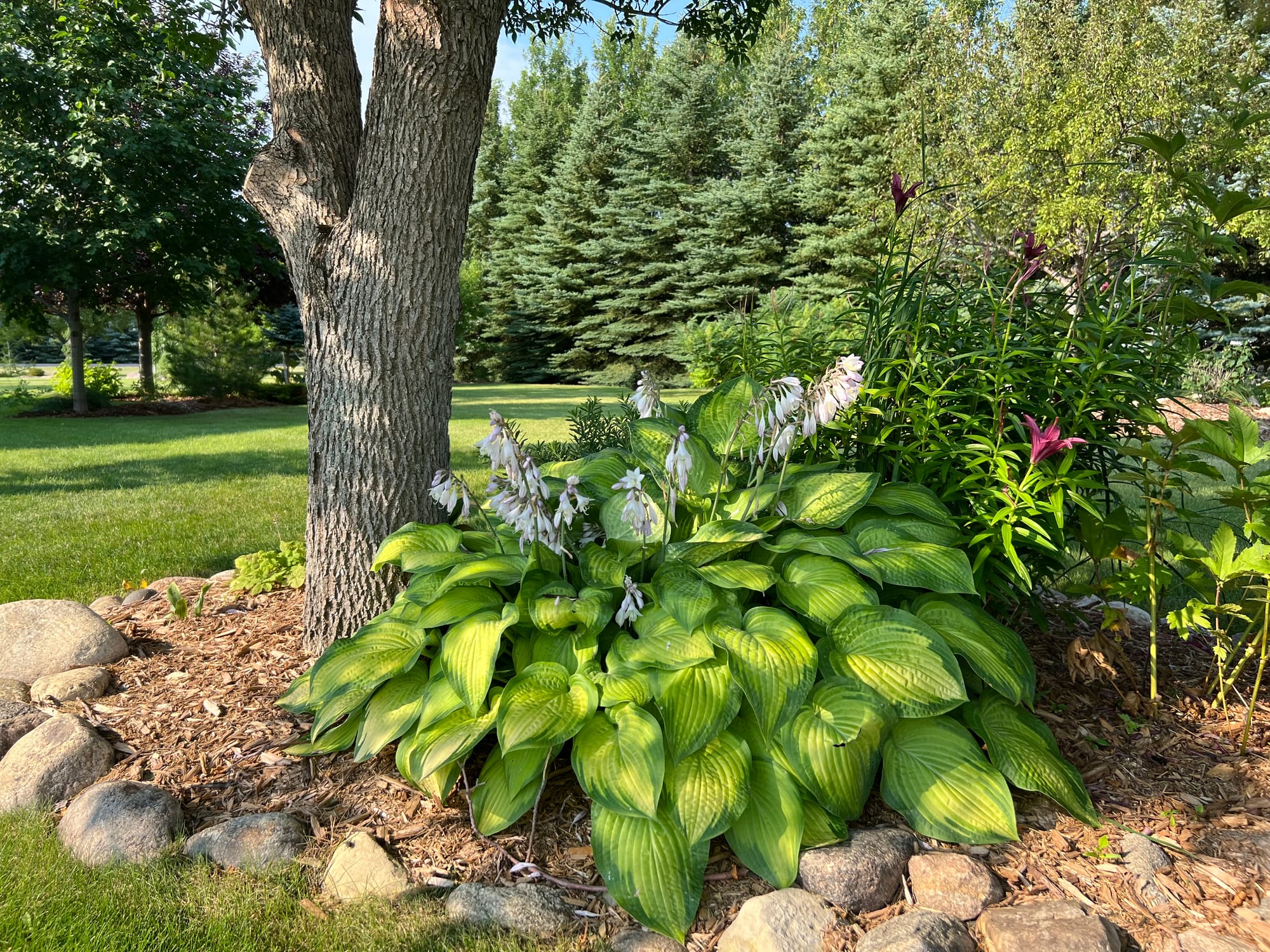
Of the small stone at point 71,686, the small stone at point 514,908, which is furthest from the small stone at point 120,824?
the small stone at point 514,908

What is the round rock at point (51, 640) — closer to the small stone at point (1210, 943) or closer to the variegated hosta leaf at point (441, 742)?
the variegated hosta leaf at point (441, 742)

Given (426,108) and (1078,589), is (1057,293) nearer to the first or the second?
(1078,589)

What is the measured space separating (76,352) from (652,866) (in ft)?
50.4

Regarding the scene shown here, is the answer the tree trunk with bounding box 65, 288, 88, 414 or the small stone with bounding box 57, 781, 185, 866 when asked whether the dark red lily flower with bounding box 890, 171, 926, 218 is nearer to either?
the small stone with bounding box 57, 781, 185, 866

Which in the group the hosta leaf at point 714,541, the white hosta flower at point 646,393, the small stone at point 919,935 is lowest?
the small stone at point 919,935

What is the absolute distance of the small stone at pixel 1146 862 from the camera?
1.76 m

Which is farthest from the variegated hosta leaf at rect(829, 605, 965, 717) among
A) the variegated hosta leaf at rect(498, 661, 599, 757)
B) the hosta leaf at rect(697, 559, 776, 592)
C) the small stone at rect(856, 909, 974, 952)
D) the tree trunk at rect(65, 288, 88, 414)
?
the tree trunk at rect(65, 288, 88, 414)

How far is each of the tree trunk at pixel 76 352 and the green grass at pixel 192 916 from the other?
1415 cm

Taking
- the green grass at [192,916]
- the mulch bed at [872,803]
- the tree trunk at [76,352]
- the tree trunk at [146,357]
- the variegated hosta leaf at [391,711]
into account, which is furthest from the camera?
the tree trunk at [146,357]

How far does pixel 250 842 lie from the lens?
6.48ft

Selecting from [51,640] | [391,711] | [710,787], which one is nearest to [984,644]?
[710,787]

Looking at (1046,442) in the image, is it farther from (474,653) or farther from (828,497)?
(474,653)

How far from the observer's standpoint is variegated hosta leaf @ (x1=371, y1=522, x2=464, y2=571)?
8.23ft

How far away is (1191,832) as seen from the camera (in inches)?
76.7
